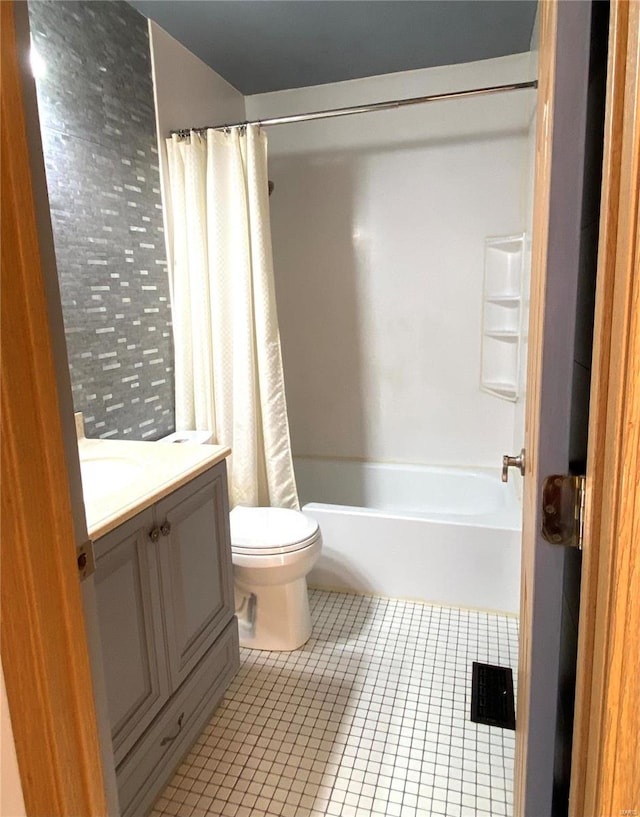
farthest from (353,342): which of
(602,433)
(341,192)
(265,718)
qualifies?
(602,433)

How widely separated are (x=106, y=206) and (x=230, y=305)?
61 cm

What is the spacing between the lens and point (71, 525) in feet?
2.36

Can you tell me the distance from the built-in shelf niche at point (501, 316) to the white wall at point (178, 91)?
152 cm

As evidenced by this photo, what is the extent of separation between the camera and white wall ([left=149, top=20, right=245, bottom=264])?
7.29 ft

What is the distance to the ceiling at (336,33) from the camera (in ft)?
6.86

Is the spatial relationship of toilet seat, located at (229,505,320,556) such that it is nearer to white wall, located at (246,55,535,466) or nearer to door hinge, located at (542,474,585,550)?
white wall, located at (246,55,535,466)

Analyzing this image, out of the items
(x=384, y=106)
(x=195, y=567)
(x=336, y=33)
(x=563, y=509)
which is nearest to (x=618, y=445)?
(x=563, y=509)

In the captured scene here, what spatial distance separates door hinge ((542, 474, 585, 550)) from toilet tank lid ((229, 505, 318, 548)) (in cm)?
133

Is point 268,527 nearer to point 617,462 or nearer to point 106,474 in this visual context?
point 106,474

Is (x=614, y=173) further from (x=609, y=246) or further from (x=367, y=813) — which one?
(x=367, y=813)

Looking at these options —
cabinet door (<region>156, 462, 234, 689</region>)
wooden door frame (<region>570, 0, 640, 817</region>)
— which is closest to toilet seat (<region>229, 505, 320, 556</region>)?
cabinet door (<region>156, 462, 234, 689</region>)

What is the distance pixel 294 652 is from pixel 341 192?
2316 millimetres

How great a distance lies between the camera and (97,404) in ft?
6.43

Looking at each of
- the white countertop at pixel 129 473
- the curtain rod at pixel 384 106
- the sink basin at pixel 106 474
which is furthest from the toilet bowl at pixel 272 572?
the curtain rod at pixel 384 106
